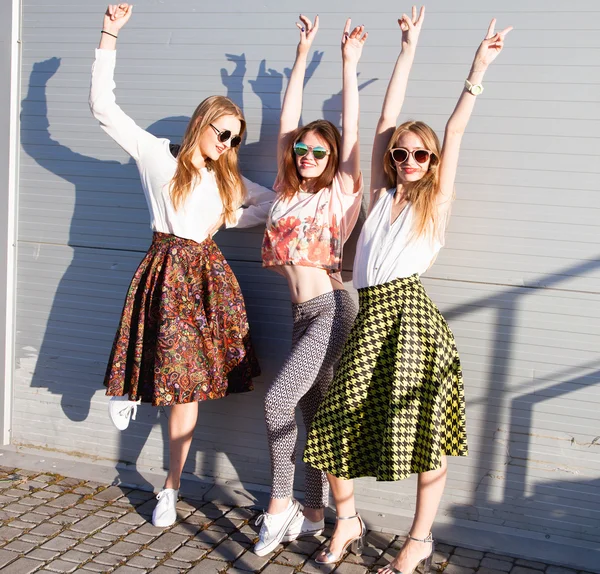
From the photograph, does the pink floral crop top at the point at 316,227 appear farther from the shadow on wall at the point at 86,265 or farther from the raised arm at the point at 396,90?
the shadow on wall at the point at 86,265

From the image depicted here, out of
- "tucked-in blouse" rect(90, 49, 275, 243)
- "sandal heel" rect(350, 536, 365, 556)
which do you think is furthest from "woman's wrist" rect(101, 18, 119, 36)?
"sandal heel" rect(350, 536, 365, 556)

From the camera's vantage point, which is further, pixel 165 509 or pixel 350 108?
pixel 165 509

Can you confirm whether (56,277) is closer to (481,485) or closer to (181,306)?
(181,306)

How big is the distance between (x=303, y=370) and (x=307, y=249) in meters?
0.59

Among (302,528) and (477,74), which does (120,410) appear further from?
(477,74)

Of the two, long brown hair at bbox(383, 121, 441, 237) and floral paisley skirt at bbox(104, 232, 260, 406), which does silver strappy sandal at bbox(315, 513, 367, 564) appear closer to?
floral paisley skirt at bbox(104, 232, 260, 406)

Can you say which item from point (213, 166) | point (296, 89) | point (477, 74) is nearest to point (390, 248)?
point (477, 74)

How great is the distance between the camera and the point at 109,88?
3.94m

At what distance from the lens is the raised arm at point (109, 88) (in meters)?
3.89

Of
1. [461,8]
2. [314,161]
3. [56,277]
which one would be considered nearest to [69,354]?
[56,277]

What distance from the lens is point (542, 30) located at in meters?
3.70

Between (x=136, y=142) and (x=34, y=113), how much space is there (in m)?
1.05

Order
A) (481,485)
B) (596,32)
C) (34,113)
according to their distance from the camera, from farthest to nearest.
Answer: (34,113)
(481,485)
(596,32)

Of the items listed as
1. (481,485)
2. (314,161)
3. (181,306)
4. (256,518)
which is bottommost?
(256,518)
